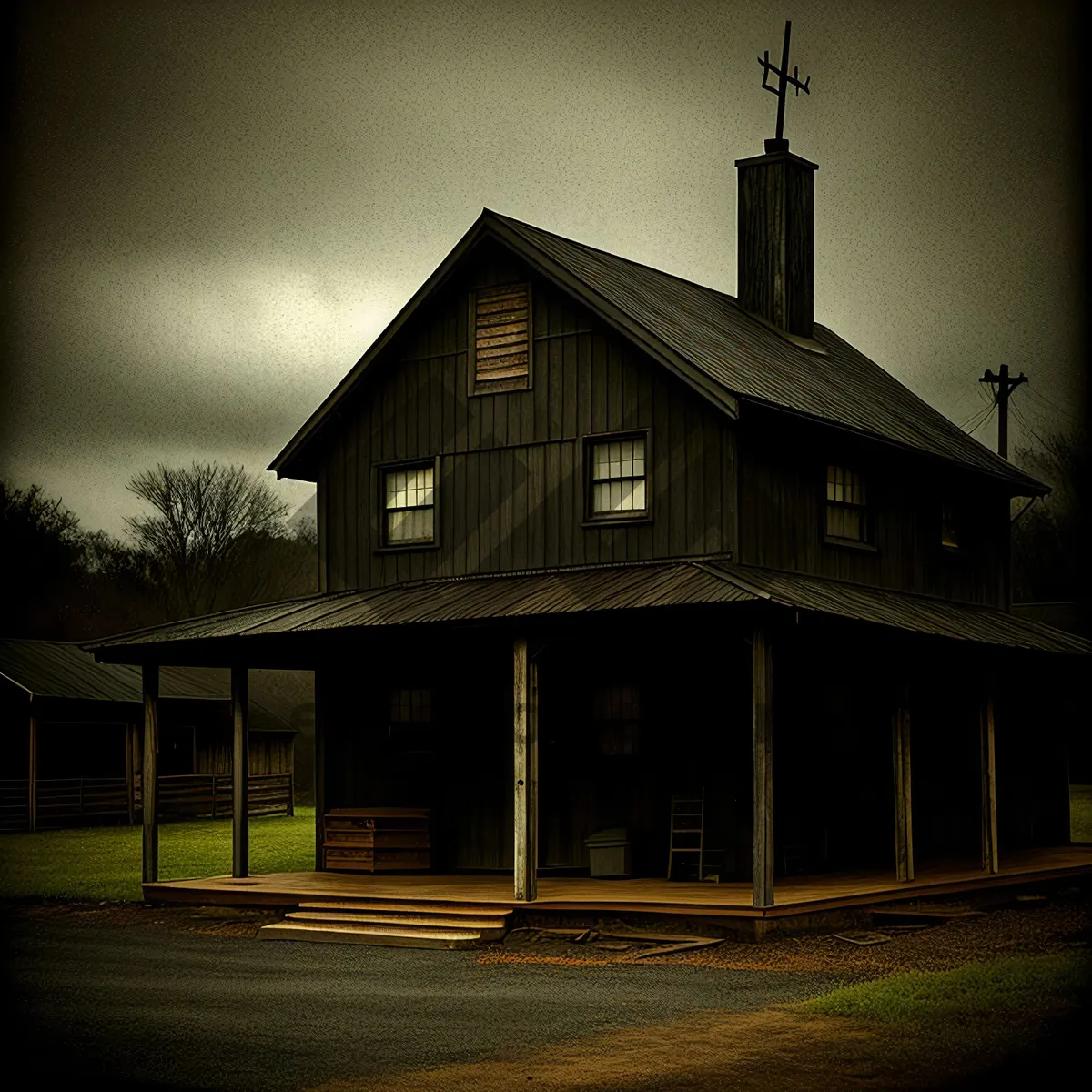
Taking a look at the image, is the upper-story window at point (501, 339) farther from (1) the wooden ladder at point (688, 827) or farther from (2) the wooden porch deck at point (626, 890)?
(2) the wooden porch deck at point (626, 890)

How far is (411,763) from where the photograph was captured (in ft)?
72.8

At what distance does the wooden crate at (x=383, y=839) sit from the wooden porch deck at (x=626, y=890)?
27 cm

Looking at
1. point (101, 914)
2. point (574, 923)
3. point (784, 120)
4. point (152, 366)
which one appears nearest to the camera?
point (574, 923)

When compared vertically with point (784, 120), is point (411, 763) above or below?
below

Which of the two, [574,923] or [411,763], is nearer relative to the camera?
[574,923]

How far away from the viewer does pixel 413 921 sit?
17734mm

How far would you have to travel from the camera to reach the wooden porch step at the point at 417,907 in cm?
1747

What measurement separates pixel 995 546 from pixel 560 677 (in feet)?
28.4

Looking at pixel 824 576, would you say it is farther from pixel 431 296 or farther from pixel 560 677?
pixel 431 296

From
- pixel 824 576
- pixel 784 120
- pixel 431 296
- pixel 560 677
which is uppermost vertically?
pixel 784 120

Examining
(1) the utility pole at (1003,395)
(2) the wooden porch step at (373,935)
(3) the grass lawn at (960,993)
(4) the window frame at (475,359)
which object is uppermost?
(1) the utility pole at (1003,395)

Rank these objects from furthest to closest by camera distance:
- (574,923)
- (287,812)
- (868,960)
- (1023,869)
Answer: (287,812), (1023,869), (574,923), (868,960)

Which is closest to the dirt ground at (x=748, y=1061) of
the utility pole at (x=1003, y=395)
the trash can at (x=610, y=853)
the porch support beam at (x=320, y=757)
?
the trash can at (x=610, y=853)

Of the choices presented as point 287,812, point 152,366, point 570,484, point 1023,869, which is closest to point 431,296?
point 570,484
